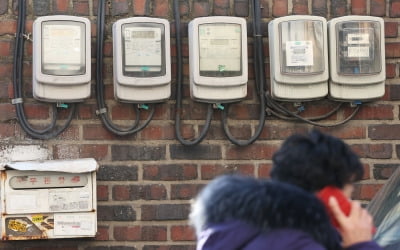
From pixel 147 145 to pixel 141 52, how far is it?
0.47m

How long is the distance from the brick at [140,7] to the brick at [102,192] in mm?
872

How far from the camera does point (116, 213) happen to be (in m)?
3.84

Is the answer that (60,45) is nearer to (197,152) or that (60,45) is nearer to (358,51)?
(197,152)

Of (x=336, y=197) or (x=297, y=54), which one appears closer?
(x=336, y=197)

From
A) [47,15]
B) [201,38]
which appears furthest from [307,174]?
[47,15]

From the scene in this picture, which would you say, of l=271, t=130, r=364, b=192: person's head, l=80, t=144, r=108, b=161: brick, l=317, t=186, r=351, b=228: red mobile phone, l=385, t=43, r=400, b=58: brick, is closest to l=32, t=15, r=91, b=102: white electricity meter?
l=80, t=144, r=108, b=161: brick

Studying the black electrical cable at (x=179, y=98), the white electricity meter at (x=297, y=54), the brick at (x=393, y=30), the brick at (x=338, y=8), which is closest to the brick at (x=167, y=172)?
the black electrical cable at (x=179, y=98)

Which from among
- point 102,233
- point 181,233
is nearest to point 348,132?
point 181,233

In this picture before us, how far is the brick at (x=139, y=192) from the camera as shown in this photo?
12.6 ft

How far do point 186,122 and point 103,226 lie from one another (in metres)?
0.65

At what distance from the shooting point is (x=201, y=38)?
373 cm

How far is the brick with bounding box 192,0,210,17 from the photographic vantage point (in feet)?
12.7

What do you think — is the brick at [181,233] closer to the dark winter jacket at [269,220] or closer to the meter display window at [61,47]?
the meter display window at [61,47]

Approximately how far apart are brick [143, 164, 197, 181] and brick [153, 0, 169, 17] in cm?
75
